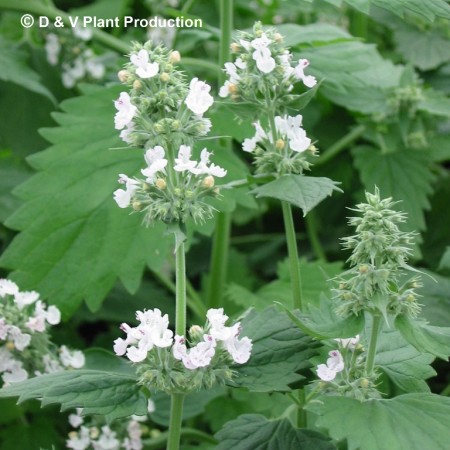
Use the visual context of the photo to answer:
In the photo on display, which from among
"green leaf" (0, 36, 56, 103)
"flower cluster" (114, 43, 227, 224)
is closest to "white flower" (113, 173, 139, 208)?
"flower cluster" (114, 43, 227, 224)

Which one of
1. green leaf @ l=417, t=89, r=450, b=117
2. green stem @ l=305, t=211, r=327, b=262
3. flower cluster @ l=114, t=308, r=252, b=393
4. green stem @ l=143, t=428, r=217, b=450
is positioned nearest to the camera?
flower cluster @ l=114, t=308, r=252, b=393

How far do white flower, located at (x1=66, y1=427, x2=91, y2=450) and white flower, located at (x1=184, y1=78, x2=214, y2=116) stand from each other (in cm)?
77

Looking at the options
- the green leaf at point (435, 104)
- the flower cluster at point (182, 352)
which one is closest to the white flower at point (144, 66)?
the flower cluster at point (182, 352)

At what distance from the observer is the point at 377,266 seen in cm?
135

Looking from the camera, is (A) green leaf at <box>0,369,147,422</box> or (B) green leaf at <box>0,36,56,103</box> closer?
(A) green leaf at <box>0,369,147,422</box>

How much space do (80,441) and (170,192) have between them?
2.22 ft

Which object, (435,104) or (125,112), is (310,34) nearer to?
(435,104)

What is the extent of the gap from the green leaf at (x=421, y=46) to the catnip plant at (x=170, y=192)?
5.27ft

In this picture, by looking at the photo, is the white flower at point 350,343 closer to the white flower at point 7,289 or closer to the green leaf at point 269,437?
the green leaf at point 269,437

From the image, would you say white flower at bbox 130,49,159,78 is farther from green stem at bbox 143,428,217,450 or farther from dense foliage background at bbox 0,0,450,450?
green stem at bbox 143,428,217,450

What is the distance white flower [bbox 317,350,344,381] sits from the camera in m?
1.42

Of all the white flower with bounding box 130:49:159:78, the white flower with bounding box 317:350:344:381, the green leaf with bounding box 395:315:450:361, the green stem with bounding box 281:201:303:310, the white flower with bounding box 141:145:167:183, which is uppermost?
the white flower with bounding box 130:49:159:78

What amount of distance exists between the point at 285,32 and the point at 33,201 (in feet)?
2.62

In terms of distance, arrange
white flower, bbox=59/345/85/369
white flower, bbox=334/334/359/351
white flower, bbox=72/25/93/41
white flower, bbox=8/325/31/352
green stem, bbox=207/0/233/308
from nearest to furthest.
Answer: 1. white flower, bbox=334/334/359/351
2. white flower, bbox=8/325/31/352
3. white flower, bbox=59/345/85/369
4. green stem, bbox=207/0/233/308
5. white flower, bbox=72/25/93/41
